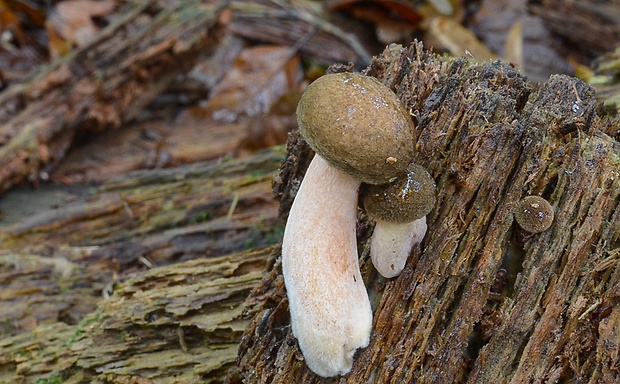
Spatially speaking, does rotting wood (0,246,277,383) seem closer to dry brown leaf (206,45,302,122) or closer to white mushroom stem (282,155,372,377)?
white mushroom stem (282,155,372,377)

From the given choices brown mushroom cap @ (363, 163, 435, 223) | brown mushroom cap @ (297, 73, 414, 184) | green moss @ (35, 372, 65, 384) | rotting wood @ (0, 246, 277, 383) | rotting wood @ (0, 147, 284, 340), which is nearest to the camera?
brown mushroom cap @ (297, 73, 414, 184)

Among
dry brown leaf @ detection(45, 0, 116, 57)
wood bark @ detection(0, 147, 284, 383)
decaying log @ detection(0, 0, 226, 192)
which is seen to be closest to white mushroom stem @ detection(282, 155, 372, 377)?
wood bark @ detection(0, 147, 284, 383)

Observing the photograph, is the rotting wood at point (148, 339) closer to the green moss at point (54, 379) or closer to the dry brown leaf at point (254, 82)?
the green moss at point (54, 379)

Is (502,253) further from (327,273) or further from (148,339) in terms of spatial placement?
(148,339)

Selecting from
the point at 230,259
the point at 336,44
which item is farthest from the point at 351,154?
the point at 336,44

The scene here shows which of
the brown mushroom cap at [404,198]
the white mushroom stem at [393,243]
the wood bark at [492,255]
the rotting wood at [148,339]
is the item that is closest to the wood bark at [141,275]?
the rotting wood at [148,339]

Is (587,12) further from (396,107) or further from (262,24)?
(396,107)
